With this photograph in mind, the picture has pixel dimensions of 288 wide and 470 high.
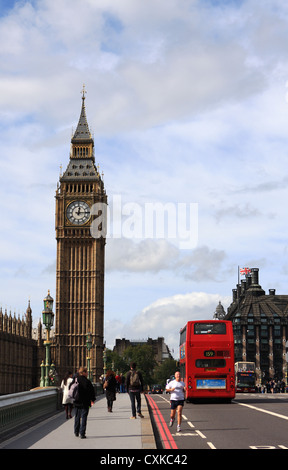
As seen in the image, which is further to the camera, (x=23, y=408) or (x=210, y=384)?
(x=210, y=384)

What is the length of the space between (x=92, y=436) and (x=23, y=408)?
4.62m

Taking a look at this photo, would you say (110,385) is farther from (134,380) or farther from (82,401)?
(82,401)

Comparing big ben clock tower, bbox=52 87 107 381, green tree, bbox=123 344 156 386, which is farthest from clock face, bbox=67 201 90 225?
green tree, bbox=123 344 156 386

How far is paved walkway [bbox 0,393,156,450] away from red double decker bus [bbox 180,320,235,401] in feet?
37.9

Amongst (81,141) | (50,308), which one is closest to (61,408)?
(50,308)

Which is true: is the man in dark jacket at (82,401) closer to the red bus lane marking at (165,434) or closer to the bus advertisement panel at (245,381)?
the red bus lane marking at (165,434)

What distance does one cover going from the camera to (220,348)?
37.0 m

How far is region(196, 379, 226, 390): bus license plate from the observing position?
123ft

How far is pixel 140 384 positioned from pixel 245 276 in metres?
159

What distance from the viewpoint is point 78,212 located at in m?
132

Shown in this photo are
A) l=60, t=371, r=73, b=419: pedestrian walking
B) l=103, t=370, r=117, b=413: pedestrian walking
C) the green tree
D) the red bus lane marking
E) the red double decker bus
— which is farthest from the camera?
the green tree

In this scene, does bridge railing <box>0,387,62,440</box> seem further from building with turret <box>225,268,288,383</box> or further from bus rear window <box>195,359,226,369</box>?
building with turret <box>225,268,288,383</box>

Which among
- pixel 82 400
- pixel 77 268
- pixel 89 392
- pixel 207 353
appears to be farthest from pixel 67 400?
pixel 77 268

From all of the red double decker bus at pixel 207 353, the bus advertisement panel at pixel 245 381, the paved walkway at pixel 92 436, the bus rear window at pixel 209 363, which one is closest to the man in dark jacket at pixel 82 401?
the paved walkway at pixel 92 436
